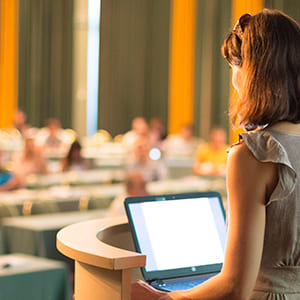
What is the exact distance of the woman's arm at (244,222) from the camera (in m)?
1.29

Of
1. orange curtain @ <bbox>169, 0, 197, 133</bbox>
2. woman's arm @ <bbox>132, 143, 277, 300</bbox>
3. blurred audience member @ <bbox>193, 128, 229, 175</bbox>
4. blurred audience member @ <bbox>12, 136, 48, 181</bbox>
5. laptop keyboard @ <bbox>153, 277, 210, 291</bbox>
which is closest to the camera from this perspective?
woman's arm @ <bbox>132, 143, 277, 300</bbox>

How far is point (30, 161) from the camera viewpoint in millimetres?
8406

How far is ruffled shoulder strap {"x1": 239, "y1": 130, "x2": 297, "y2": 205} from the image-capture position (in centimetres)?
130

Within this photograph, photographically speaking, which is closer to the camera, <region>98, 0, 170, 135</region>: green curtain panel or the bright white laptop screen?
the bright white laptop screen

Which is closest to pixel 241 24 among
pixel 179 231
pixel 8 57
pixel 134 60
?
pixel 179 231

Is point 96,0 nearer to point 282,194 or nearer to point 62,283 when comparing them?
point 62,283

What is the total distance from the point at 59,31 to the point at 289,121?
14585 mm

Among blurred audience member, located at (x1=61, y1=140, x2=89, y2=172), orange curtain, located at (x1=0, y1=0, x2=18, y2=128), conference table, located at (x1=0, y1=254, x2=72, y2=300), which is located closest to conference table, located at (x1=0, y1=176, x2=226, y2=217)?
blurred audience member, located at (x1=61, y1=140, x2=89, y2=172)

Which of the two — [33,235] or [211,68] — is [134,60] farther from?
[33,235]

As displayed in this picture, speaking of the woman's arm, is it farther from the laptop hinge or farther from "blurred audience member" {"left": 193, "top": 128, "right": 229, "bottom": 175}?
"blurred audience member" {"left": 193, "top": 128, "right": 229, "bottom": 175}

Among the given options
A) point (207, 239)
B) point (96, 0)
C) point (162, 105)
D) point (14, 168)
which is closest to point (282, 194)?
point (207, 239)

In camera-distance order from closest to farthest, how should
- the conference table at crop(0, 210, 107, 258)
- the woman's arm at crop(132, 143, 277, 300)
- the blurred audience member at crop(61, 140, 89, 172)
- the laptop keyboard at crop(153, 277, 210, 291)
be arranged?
1. the woman's arm at crop(132, 143, 277, 300)
2. the laptop keyboard at crop(153, 277, 210, 291)
3. the conference table at crop(0, 210, 107, 258)
4. the blurred audience member at crop(61, 140, 89, 172)

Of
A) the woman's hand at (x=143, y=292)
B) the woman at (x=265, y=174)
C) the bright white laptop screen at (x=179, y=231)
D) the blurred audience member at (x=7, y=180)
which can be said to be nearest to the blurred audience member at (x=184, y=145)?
the blurred audience member at (x=7, y=180)

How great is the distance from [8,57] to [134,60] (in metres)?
3.55
